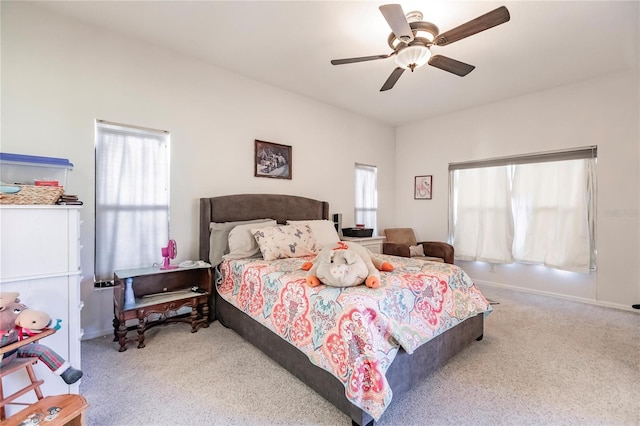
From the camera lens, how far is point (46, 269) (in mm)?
1552

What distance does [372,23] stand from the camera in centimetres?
246

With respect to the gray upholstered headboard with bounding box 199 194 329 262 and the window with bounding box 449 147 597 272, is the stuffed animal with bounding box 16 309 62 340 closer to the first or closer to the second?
the gray upholstered headboard with bounding box 199 194 329 262

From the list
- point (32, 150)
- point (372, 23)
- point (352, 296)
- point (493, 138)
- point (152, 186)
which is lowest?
point (352, 296)

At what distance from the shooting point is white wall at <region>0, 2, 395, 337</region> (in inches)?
91.0

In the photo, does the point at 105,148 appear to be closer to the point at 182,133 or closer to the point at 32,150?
the point at 32,150

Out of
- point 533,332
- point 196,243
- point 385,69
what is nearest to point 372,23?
point 385,69

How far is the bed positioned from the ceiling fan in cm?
177

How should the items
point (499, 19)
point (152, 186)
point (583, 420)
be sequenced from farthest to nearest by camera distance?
point (152, 186) < point (499, 19) < point (583, 420)

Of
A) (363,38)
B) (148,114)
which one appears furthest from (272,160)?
(363,38)

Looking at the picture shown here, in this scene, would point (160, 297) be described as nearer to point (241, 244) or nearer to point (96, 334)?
point (96, 334)

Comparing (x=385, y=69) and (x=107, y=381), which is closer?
(x=107, y=381)

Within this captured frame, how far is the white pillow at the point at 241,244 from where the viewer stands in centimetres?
289

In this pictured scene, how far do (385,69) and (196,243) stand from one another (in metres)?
2.95

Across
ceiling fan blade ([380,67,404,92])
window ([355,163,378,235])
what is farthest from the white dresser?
window ([355,163,378,235])
